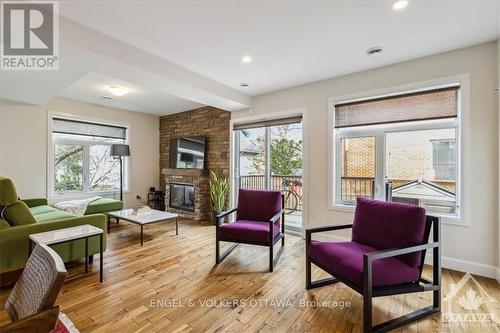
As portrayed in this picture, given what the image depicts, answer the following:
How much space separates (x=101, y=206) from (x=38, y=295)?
12.7ft

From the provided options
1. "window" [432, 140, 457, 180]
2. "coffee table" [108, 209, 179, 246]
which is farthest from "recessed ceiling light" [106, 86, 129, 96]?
"window" [432, 140, 457, 180]

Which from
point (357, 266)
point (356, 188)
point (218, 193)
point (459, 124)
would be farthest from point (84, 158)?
point (459, 124)

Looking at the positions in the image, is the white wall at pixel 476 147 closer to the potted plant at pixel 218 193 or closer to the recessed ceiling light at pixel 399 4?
the recessed ceiling light at pixel 399 4

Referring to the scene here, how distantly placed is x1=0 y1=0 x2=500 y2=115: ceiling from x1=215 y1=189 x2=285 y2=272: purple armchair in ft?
5.79

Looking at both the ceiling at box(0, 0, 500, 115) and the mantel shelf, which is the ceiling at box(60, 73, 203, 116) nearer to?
the ceiling at box(0, 0, 500, 115)

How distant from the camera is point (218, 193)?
15.5 ft

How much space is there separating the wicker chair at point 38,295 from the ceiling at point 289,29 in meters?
2.00

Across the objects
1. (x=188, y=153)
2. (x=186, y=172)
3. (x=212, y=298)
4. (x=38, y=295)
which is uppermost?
(x=188, y=153)

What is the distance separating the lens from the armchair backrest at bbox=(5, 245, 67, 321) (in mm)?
956

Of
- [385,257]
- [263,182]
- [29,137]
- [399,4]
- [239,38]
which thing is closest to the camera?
[385,257]

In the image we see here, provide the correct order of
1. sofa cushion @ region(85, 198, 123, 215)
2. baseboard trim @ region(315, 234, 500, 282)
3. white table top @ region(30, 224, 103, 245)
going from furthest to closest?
1. sofa cushion @ region(85, 198, 123, 215)
2. baseboard trim @ region(315, 234, 500, 282)
3. white table top @ region(30, 224, 103, 245)

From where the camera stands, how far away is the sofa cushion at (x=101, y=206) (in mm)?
4270

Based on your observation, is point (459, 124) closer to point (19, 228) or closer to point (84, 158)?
point (19, 228)

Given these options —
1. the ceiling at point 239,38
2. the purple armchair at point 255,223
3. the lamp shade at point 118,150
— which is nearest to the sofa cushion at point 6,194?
the ceiling at point 239,38
